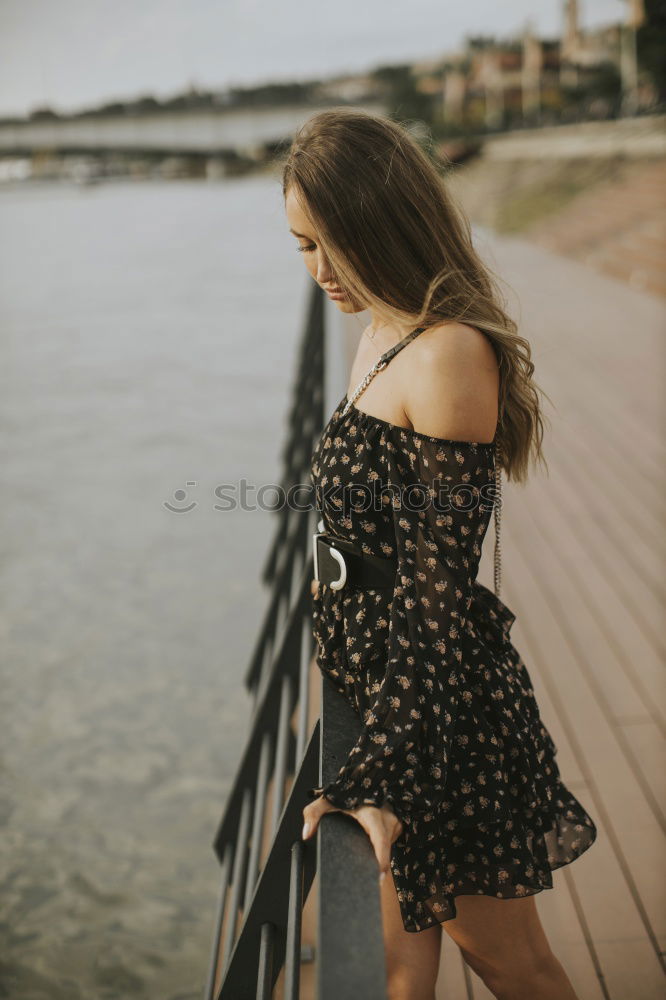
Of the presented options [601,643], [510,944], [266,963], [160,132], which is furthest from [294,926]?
[160,132]

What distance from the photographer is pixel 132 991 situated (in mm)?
Answer: 3592

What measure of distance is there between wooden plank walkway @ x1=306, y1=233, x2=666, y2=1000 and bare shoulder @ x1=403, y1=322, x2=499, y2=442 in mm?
390

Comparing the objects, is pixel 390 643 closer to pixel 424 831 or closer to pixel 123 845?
pixel 424 831

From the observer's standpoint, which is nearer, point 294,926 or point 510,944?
point 294,926

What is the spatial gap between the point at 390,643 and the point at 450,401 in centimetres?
32

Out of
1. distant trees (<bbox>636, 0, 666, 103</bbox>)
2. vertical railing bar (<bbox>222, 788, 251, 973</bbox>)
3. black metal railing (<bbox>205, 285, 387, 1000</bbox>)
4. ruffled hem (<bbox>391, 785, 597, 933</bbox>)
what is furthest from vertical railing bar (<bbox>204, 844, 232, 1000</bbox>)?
distant trees (<bbox>636, 0, 666, 103</bbox>)

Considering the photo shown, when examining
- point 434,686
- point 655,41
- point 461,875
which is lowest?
point 461,875

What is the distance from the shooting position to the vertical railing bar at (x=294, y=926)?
3.55 feet

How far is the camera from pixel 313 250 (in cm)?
129

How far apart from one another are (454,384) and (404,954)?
0.83m

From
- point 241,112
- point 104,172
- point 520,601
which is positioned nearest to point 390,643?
point 520,601

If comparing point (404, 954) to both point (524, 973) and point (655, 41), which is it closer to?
point (524, 973)

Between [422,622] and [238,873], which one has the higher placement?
[422,622]

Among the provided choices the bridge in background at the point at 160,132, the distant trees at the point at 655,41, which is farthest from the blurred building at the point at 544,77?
the bridge in background at the point at 160,132
